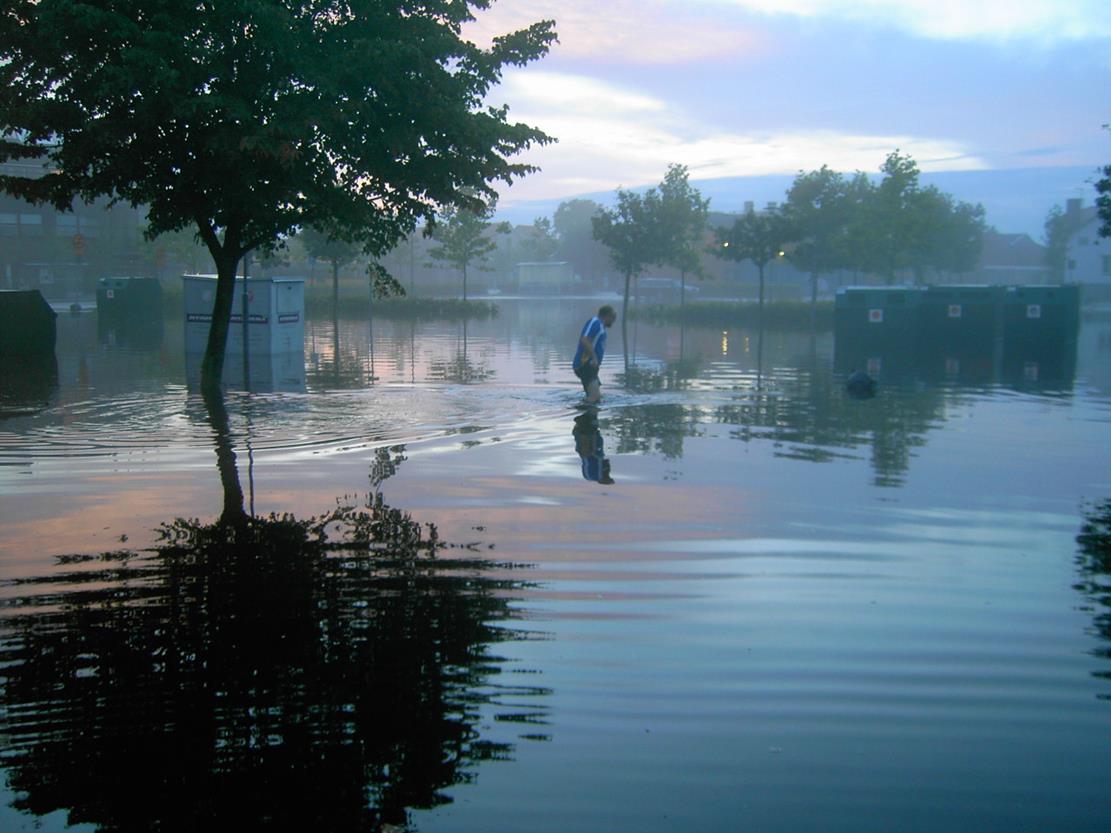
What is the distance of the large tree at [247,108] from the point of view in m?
15.2

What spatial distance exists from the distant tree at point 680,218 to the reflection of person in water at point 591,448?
125ft

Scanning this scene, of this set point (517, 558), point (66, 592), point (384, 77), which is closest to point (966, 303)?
point (384, 77)

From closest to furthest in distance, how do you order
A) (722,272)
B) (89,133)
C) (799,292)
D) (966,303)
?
(89,133), (966,303), (799,292), (722,272)

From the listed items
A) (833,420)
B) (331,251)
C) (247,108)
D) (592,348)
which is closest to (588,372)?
(592,348)

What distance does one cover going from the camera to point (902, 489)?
10.3m

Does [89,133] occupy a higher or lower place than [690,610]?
higher

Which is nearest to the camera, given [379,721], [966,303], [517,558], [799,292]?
[379,721]

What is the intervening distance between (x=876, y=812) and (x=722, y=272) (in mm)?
112510

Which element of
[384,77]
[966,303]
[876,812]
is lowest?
[876,812]

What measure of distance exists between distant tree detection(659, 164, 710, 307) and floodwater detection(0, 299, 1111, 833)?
41705 millimetres

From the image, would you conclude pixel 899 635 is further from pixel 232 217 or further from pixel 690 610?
pixel 232 217

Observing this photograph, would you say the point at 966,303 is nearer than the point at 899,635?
No

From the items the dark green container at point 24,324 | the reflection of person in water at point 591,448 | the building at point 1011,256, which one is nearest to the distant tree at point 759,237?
the dark green container at point 24,324

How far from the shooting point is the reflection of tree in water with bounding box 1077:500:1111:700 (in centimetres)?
602
